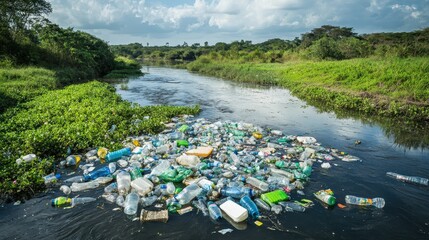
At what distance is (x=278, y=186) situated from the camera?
4676 mm

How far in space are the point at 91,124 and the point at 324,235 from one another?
19.6 feet

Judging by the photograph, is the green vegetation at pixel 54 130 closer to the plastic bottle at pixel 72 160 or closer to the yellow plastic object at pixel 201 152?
the plastic bottle at pixel 72 160

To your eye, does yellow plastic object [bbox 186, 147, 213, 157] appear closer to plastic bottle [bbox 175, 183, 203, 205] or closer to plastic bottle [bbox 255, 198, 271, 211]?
plastic bottle [bbox 175, 183, 203, 205]

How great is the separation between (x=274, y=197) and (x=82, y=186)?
122 inches

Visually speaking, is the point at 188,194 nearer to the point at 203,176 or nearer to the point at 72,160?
the point at 203,176

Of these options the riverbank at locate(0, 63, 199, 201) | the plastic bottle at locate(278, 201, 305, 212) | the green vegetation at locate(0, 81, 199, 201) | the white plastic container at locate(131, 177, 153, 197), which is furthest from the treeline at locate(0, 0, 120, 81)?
the plastic bottle at locate(278, 201, 305, 212)

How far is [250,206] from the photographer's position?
3973 mm

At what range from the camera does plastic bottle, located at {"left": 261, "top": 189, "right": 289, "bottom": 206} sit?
13.8 ft

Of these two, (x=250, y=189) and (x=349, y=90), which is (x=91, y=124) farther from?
(x=349, y=90)


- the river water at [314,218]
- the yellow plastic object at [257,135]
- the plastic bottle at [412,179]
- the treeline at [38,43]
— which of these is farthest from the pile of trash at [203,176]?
the treeline at [38,43]

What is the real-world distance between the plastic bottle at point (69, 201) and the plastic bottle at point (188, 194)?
133 cm

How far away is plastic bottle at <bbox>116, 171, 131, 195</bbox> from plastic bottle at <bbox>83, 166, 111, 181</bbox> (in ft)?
1.25

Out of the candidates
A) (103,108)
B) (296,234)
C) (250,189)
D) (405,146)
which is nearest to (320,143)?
(405,146)

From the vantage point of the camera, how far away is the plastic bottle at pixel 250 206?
3.89m
